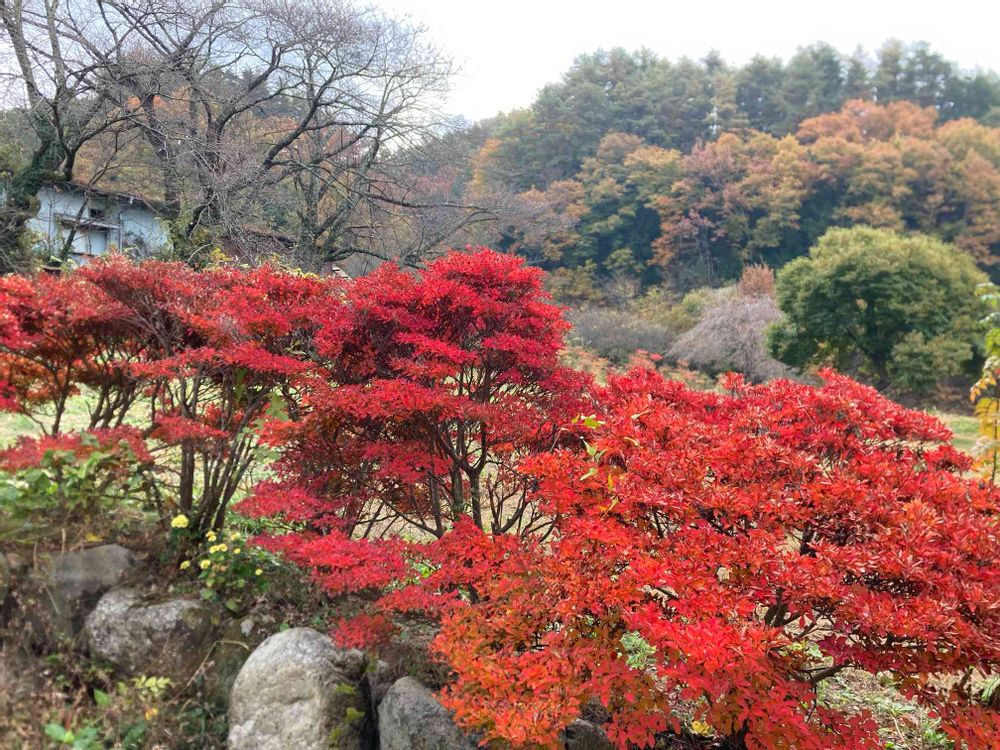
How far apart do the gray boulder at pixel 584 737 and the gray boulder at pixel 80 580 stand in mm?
2210

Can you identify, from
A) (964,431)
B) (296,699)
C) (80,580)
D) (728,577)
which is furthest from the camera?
(964,431)

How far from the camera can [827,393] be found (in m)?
2.68

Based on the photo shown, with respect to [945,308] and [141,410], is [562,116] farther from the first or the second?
[141,410]

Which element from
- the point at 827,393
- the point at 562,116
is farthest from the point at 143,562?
the point at 562,116

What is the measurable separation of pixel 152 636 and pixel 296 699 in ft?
2.72

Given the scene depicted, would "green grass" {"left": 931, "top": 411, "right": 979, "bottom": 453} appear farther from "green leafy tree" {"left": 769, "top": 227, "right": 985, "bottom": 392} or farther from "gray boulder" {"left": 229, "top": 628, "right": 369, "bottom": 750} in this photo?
"gray boulder" {"left": 229, "top": 628, "right": 369, "bottom": 750}

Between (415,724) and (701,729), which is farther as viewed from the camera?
(701,729)

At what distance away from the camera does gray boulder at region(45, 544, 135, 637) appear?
9.79 ft

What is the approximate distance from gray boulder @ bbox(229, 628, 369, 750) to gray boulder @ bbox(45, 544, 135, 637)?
0.97 m

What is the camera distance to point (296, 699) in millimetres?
2467

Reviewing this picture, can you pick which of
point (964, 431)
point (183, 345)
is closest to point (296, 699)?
point (183, 345)

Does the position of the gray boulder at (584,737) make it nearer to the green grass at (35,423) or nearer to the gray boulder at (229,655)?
the gray boulder at (229,655)

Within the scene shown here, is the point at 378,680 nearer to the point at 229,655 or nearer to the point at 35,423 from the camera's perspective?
the point at 229,655

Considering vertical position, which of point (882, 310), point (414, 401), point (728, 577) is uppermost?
point (882, 310)
